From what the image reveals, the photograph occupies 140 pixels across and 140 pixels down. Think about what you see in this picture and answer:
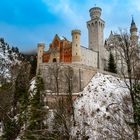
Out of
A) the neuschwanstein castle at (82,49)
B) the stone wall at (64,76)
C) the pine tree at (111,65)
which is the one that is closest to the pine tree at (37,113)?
the stone wall at (64,76)

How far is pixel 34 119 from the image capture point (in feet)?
91.7

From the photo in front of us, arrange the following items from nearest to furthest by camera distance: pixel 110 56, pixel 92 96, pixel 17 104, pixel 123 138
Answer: pixel 123 138 < pixel 17 104 < pixel 92 96 < pixel 110 56

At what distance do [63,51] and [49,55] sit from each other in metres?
3.81

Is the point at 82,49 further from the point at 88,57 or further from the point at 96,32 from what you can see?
the point at 96,32

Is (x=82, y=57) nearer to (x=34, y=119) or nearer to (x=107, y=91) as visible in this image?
(x=107, y=91)

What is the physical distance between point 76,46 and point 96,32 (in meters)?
10.2

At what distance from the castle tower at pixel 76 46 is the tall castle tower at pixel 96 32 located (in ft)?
25.4

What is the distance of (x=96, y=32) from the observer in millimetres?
60000

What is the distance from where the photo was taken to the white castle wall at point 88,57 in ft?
179

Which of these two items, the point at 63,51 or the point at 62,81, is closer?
the point at 62,81

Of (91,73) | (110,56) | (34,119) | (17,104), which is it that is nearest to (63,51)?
(91,73)

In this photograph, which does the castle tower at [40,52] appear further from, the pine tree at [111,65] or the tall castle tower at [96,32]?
the pine tree at [111,65]

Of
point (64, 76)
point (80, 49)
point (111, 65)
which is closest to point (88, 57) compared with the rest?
point (80, 49)

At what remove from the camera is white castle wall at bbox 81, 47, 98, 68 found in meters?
54.6
